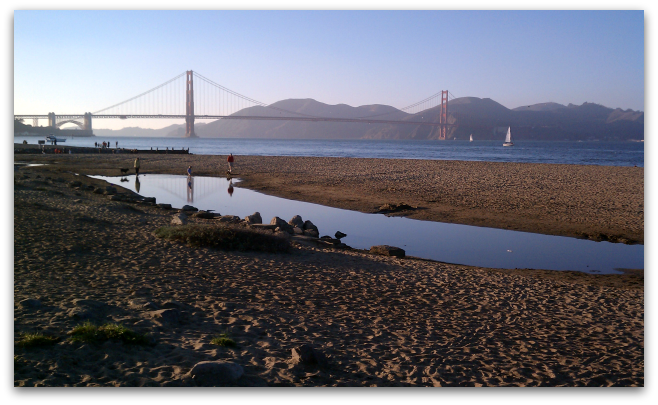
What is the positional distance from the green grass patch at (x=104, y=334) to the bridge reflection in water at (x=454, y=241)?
6.65 m

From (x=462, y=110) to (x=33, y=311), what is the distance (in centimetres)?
17705

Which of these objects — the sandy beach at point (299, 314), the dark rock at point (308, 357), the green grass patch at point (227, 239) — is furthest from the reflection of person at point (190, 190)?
the dark rock at point (308, 357)

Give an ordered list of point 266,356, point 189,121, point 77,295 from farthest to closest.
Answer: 1. point 189,121
2. point 77,295
3. point 266,356

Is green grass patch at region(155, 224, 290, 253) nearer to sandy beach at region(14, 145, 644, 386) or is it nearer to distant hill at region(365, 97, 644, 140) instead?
sandy beach at region(14, 145, 644, 386)

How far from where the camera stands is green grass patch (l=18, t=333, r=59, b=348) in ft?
12.2

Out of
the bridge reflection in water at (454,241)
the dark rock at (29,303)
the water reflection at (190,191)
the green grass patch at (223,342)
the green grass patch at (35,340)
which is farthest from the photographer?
the water reflection at (190,191)

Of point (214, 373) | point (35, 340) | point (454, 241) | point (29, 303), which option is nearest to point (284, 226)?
point (454, 241)

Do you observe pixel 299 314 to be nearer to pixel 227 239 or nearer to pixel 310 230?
pixel 227 239

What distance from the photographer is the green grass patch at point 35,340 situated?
3.72 meters

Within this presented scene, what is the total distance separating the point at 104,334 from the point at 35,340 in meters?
0.50

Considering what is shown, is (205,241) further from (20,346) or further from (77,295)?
(20,346)

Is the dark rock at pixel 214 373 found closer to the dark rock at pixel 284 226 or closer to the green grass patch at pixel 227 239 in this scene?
the green grass patch at pixel 227 239
